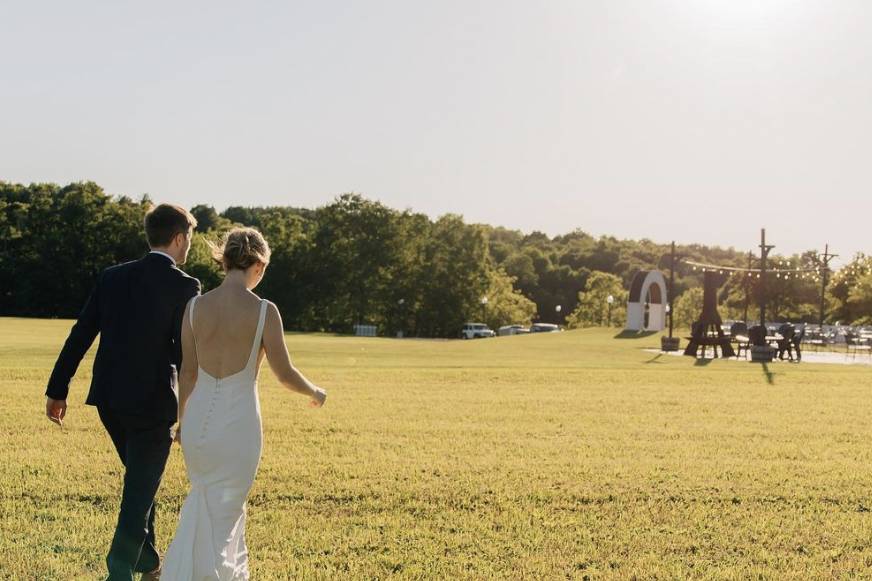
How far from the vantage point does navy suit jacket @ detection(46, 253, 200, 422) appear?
195 inches

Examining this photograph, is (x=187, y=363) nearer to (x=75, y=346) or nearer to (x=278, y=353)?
(x=278, y=353)

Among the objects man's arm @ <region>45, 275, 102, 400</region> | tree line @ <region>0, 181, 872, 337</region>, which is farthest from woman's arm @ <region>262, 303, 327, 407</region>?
tree line @ <region>0, 181, 872, 337</region>

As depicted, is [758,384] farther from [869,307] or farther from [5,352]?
→ [869,307]

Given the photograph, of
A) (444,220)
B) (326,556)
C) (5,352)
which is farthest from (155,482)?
(444,220)

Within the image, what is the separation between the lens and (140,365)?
16.4 feet

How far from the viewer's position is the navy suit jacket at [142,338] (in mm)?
4957

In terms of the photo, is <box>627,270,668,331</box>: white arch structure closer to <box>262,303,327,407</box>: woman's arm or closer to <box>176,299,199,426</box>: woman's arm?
<box>262,303,327,407</box>: woman's arm

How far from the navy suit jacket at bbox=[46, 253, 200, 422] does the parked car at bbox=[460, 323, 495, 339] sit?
235 feet

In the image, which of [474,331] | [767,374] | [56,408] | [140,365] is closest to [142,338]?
[140,365]

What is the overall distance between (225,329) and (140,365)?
2.33ft

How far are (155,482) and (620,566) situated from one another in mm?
2906

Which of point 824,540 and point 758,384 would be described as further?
point 758,384

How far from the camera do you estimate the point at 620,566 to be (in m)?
5.81

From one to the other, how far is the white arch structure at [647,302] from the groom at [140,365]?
2078 inches
